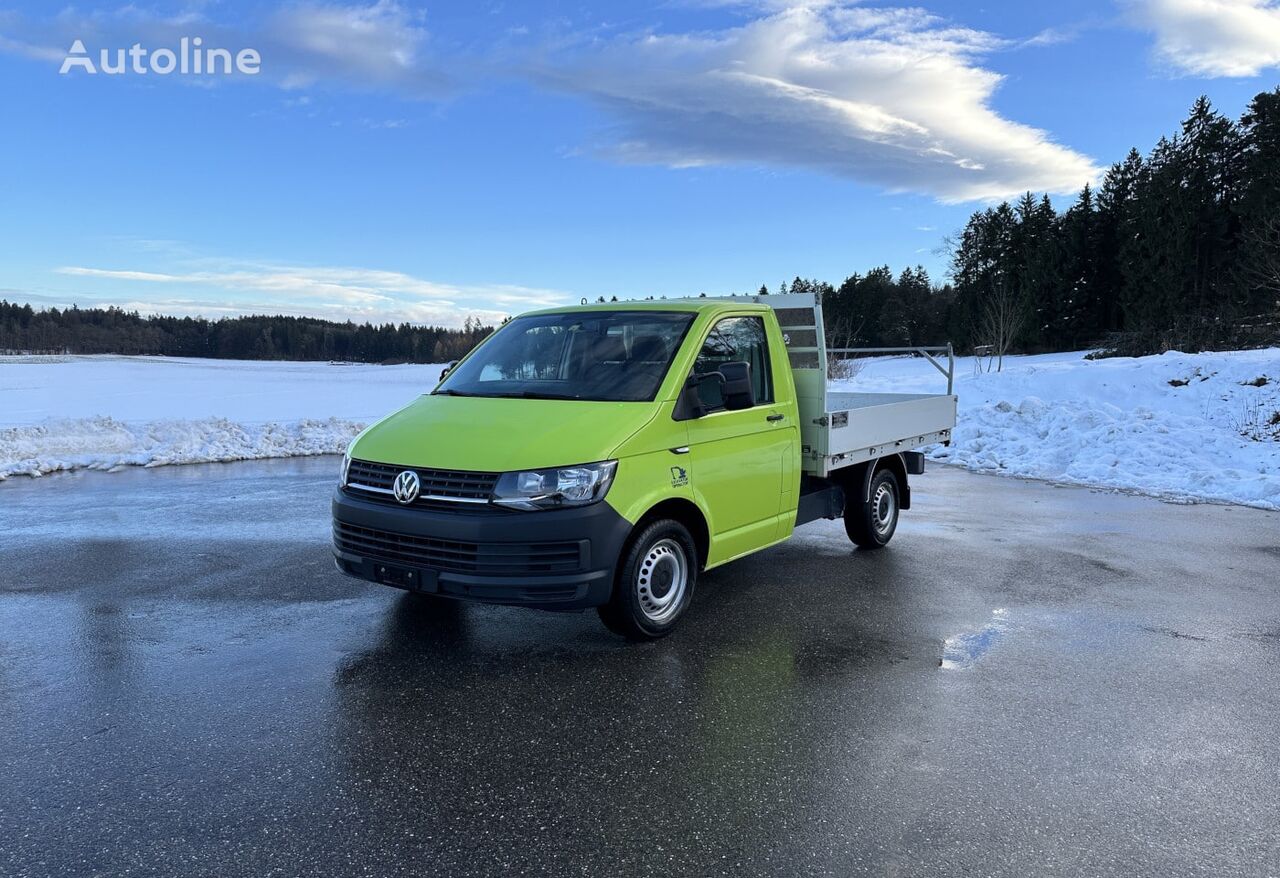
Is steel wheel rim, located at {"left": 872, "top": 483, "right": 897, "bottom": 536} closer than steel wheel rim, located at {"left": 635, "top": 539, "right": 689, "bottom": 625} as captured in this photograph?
No

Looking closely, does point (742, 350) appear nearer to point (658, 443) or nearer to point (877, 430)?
point (658, 443)

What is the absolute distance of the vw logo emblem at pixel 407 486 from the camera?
4895mm

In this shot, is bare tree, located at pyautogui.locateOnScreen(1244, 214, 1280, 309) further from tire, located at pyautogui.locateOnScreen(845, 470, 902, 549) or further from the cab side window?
the cab side window

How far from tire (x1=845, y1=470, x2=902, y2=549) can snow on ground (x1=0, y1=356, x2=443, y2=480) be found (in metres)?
11.7

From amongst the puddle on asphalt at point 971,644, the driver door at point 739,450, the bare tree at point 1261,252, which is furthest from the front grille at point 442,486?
the bare tree at point 1261,252

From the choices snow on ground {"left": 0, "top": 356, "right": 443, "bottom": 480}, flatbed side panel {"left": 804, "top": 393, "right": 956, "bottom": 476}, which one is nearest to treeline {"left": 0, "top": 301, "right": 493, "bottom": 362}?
snow on ground {"left": 0, "top": 356, "right": 443, "bottom": 480}

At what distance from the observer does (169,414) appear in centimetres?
2458

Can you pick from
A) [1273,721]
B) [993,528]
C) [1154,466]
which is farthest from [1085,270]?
[1273,721]

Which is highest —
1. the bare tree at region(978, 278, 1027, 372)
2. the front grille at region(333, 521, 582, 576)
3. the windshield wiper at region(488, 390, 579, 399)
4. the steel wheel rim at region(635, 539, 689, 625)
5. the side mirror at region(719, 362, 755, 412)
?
the bare tree at region(978, 278, 1027, 372)

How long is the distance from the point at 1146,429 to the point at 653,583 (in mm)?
13037

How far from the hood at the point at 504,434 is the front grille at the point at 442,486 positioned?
0.04m

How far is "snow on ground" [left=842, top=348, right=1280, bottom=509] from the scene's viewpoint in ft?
40.5

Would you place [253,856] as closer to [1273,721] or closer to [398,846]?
[398,846]

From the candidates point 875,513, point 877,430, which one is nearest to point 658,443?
point 877,430
